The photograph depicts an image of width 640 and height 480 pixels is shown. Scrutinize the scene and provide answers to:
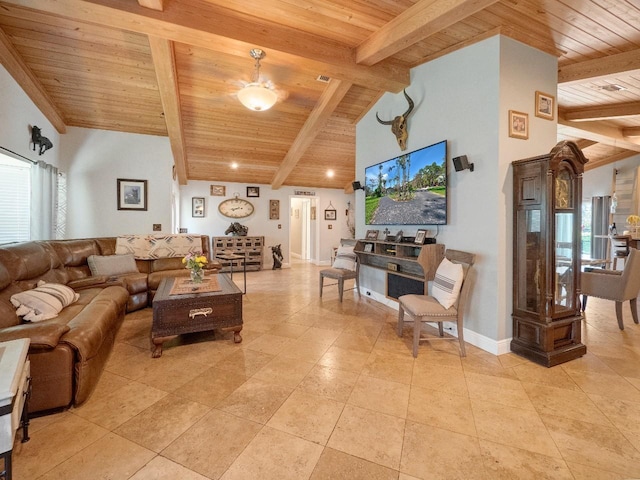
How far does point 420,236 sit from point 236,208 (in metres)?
5.46

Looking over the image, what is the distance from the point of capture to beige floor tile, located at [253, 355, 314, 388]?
224cm

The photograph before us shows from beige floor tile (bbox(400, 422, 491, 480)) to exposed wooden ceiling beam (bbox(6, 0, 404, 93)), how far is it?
343 cm

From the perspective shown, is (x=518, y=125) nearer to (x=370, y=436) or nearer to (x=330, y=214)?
(x=370, y=436)

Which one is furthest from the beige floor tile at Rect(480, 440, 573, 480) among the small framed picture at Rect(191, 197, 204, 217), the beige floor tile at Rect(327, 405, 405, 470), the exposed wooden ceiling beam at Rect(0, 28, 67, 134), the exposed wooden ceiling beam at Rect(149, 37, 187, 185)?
the small framed picture at Rect(191, 197, 204, 217)

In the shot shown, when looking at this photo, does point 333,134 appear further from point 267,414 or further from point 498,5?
point 267,414

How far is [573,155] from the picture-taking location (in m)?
2.56

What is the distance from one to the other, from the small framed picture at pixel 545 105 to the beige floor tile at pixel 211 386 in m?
3.64

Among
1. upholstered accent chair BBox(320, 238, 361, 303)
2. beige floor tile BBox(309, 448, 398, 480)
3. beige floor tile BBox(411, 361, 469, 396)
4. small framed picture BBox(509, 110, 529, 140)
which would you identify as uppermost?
small framed picture BBox(509, 110, 529, 140)

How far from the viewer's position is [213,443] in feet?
5.23

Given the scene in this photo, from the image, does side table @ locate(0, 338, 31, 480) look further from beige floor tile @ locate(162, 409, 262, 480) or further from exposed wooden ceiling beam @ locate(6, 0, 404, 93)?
exposed wooden ceiling beam @ locate(6, 0, 404, 93)

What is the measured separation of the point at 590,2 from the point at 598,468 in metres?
3.17

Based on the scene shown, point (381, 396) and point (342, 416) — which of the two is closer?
point (342, 416)

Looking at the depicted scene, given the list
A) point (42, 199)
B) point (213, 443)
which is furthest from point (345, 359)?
point (42, 199)

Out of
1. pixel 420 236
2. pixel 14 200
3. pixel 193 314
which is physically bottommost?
pixel 193 314
